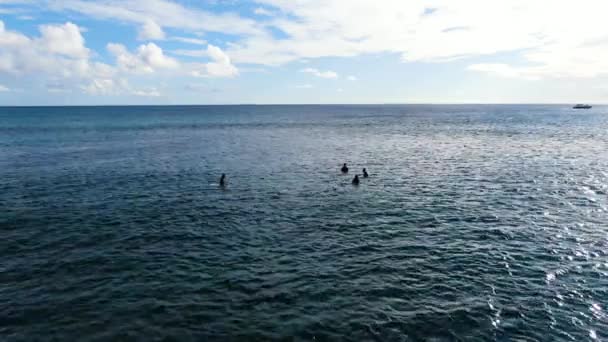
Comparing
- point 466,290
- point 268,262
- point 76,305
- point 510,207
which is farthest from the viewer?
point 510,207

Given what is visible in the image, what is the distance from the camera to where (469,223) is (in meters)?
32.0

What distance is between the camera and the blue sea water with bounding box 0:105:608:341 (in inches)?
722

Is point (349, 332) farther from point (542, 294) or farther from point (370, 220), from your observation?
point (370, 220)

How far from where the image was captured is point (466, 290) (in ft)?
69.7

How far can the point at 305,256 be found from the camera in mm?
25938

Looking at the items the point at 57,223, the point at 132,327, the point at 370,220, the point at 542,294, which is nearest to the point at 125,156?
the point at 57,223

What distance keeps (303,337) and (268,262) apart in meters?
8.04

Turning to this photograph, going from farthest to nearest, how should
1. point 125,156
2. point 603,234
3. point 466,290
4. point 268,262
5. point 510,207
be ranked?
point 125,156 → point 510,207 → point 603,234 → point 268,262 → point 466,290

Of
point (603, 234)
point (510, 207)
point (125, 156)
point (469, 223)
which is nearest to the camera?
point (603, 234)

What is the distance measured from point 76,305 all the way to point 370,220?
2266 cm

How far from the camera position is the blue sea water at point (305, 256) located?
1834 cm

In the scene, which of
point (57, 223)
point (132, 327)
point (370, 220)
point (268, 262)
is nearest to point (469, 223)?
point (370, 220)

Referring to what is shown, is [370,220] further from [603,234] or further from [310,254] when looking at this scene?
[603,234]

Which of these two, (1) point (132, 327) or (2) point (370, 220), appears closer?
(1) point (132, 327)
